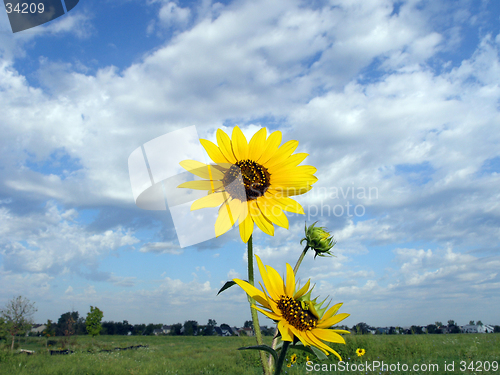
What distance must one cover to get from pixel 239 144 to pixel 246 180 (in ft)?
0.84

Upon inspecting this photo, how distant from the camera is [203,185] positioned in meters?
1.59

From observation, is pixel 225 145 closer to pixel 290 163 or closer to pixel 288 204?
pixel 290 163

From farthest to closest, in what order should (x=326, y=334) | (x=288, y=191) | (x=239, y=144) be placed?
1. (x=239, y=144)
2. (x=288, y=191)
3. (x=326, y=334)

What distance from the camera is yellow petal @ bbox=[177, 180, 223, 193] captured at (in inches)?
60.7

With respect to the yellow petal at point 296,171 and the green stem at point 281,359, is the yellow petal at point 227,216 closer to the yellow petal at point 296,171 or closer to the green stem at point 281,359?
the yellow petal at point 296,171

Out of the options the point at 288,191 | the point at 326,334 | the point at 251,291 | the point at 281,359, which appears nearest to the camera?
the point at 281,359

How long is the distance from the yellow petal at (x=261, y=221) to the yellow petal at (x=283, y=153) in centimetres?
34

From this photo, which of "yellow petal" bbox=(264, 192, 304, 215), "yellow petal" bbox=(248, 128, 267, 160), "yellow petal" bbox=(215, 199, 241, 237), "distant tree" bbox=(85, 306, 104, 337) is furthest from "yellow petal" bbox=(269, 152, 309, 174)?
"distant tree" bbox=(85, 306, 104, 337)

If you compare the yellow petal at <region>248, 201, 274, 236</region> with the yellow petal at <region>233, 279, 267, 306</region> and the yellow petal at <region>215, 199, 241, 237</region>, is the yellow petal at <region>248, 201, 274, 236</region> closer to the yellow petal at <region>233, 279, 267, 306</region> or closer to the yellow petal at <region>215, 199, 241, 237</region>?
the yellow petal at <region>215, 199, 241, 237</region>

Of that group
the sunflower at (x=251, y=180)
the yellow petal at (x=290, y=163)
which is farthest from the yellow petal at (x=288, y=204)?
the yellow petal at (x=290, y=163)

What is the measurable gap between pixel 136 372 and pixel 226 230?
15473mm

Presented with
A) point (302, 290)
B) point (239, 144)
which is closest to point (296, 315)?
point (302, 290)

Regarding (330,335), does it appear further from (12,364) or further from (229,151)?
(12,364)

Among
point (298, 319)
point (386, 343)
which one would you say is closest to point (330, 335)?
point (298, 319)
